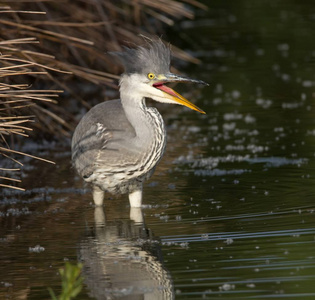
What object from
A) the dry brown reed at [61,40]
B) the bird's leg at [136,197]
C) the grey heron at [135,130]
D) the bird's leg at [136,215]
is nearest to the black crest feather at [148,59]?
the grey heron at [135,130]

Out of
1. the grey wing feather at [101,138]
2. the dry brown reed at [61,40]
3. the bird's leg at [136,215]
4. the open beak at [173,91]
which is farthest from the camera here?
the dry brown reed at [61,40]

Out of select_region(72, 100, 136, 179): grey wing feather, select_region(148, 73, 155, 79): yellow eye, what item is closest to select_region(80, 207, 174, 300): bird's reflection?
select_region(72, 100, 136, 179): grey wing feather

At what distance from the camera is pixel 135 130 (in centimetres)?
710

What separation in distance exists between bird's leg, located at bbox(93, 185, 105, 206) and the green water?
0.09 metres

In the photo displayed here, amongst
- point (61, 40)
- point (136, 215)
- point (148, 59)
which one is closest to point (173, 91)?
point (148, 59)

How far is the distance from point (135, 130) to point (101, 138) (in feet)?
1.01

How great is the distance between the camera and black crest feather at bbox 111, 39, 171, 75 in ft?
23.1

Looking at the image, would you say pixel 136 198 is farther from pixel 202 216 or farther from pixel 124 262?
pixel 124 262

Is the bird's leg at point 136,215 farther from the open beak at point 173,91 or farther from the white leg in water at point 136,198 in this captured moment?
the open beak at point 173,91

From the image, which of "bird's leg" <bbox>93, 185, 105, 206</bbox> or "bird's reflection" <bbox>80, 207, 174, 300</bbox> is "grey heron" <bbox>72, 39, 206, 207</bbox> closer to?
"bird's leg" <bbox>93, 185, 105, 206</bbox>

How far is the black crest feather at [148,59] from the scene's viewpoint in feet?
23.1

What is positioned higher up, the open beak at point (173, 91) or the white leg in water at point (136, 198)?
the open beak at point (173, 91)

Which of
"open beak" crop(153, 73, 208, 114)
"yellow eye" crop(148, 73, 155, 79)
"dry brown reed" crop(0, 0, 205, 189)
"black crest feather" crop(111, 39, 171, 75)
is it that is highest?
"dry brown reed" crop(0, 0, 205, 189)

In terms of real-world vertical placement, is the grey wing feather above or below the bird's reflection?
above
